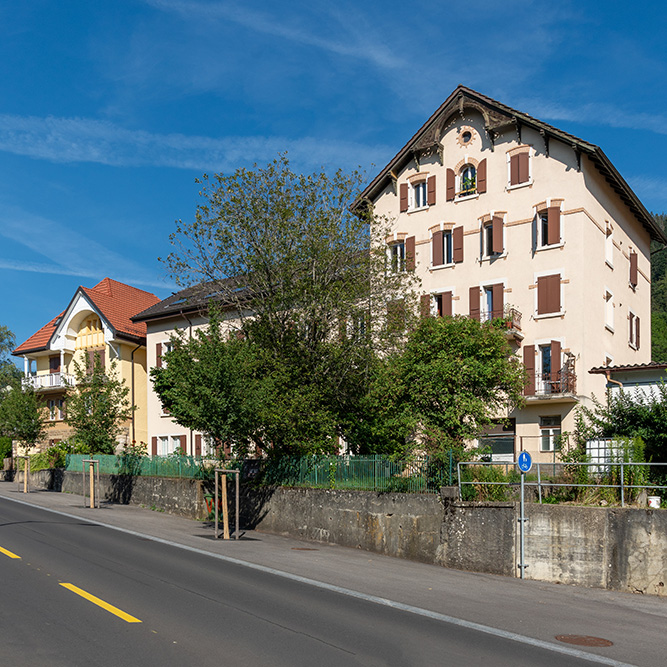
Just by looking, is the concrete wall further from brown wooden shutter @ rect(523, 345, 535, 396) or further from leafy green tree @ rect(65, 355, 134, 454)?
leafy green tree @ rect(65, 355, 134, 454)

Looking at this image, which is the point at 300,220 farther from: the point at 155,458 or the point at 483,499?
the point at 155,458

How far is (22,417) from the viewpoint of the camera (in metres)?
39.9

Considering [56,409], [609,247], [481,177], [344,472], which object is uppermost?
[481,177]

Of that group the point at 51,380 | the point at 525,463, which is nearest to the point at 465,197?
the point at 525,463

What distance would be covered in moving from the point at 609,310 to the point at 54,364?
38.2m

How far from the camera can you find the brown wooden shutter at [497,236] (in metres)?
32.8

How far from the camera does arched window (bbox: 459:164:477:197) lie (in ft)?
112

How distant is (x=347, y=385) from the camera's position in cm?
2506

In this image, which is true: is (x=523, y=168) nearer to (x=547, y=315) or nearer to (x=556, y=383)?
(x=547, y=315)

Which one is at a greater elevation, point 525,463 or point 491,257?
point 491,257

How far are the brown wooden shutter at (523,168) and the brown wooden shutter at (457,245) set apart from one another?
10.9ft

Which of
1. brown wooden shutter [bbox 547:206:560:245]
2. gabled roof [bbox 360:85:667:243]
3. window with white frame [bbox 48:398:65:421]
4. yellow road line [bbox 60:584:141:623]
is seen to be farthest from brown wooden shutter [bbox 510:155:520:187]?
window with white frame [bbox 48:398:65:421]

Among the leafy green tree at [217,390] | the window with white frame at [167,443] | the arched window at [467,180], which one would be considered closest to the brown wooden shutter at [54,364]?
the window with white frame at [167,443]

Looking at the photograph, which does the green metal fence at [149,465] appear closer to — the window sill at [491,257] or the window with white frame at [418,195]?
the window sill at [491,257]
